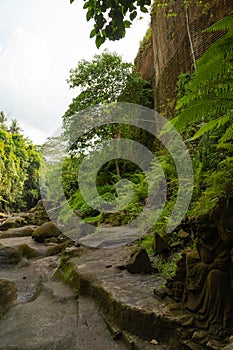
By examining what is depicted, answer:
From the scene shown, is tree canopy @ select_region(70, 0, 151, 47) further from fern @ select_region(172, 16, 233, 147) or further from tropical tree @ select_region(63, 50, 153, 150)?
tropical tree @ select_region(63, 50, 153, 150)

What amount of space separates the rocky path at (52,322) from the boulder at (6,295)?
0.08 metres

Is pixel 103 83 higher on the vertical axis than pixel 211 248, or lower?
higher

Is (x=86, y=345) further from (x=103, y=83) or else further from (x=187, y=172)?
(x=103, y=83)

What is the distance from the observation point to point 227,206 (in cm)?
208

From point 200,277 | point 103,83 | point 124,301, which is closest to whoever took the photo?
point 200,277

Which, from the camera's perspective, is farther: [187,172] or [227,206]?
[187,172]

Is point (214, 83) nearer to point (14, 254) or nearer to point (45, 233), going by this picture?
point (14, 254)

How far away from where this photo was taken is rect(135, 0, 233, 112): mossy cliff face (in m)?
7.16

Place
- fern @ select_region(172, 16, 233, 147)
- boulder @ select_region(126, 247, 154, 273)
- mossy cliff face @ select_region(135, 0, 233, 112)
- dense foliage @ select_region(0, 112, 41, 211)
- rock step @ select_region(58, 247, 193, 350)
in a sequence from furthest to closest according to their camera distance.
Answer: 1. dense foliage @ select_region(0, 112, 41, 211)
2. mossy cliff face @ select_region(135, 0, 233, 112)
3. boulder @ select_region(126, 247, 154, 273)
4. rock step @ select_region(58, 247, 193, 350)
5. fern @ select_region(172, 16, 233, 147)

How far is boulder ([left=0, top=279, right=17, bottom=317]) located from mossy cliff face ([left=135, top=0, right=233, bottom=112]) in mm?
6979

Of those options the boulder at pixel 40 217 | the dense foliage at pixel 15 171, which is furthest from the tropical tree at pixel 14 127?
the boulder at pixel 40 217

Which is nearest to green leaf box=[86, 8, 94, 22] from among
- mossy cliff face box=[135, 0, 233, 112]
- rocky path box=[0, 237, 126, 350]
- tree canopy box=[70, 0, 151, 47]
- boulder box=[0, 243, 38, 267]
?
tree canopy box=[70, 0, 151, 47]

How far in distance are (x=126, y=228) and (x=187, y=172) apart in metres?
1.94

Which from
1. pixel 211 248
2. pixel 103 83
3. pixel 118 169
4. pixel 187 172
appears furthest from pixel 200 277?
pixel 103 83
